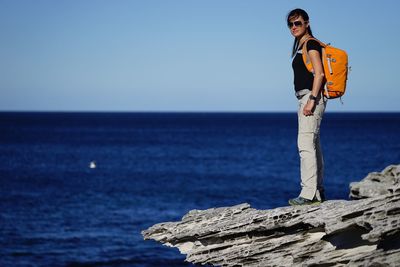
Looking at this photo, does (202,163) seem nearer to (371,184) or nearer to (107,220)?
(107,220)

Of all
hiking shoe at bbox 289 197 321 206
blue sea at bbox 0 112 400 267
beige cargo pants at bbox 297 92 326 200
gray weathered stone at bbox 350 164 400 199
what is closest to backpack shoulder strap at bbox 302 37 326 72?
beige cargo pants at bbox 297 92 326 200

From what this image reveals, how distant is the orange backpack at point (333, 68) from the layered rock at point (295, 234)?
6.91 ft

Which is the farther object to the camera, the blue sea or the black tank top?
the blue sea

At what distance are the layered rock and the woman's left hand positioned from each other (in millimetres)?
1720

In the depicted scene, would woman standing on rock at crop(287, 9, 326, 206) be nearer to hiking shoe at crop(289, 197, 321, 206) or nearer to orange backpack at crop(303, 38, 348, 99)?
hiking shoe at crop(289, 197, 321, 206)

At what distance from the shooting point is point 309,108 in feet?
34.0

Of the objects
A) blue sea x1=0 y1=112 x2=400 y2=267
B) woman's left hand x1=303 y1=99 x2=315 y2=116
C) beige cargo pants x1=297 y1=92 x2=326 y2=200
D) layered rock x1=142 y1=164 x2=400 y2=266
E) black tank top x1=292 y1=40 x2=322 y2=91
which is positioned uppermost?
black tank top x1=292 y1=40 x2=322 y2=91

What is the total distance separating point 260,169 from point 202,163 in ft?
44.3

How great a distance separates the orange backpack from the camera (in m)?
10.2

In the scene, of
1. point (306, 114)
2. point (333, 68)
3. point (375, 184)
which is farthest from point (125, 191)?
point (333, 68)

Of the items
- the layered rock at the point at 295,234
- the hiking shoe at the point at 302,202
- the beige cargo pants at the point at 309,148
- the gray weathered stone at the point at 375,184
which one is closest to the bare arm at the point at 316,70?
the beige cargo pants at the point at 309,148

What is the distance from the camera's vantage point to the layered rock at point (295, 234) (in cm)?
875

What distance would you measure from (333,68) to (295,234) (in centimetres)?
313

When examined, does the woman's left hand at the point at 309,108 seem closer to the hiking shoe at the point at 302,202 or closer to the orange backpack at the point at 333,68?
the orange backpack at the point at 333,68
